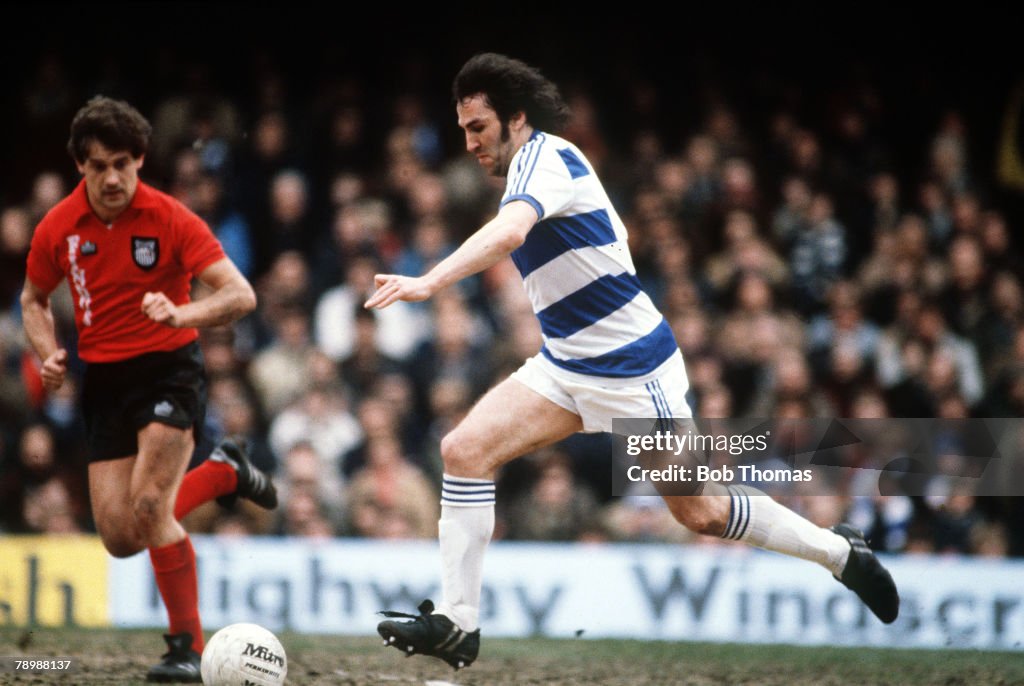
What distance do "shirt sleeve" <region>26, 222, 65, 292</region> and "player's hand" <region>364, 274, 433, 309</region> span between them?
1877mm

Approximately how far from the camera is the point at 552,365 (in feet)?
17.8

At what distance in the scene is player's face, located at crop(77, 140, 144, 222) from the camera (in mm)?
5574

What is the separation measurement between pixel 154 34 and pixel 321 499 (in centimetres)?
516

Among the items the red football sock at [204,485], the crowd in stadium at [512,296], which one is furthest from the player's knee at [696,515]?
the crowd in stadium at [512,296]

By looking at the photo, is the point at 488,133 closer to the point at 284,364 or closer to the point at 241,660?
the point at 241,660

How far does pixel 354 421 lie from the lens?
944 centimetres

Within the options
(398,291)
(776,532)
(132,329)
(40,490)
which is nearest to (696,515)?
(776,532)

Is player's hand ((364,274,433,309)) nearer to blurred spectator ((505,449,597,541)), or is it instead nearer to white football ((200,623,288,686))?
white football ((200,623,288,686))

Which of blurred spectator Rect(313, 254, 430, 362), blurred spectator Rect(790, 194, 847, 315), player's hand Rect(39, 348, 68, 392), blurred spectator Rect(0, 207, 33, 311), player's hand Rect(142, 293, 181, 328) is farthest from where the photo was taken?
blurred spectator Rect(790, 194, 847, 315)

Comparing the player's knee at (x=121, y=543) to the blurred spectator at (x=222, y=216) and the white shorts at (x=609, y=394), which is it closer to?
the white shorts at (x=609, y=394)

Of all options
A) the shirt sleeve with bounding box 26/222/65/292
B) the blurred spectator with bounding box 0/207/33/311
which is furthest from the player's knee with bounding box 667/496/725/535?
the blurred spectator with bounding box 0/207/33/311

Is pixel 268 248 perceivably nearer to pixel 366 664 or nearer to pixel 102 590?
pixel 102 590

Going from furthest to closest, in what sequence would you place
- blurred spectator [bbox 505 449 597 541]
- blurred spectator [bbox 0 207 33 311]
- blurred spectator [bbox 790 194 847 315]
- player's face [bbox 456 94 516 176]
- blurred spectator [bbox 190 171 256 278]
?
blurred spectator [bbox 190 171 256 278]
blurred spectator [bbox 790 194 847 315]
blurred spectator [bbox 0 207 33 311]
blurred spectator [bbox 505 449 597 541]
player's face [bbox 456 94 516 176]

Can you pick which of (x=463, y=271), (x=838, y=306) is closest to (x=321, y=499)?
(x=838, y=306)
